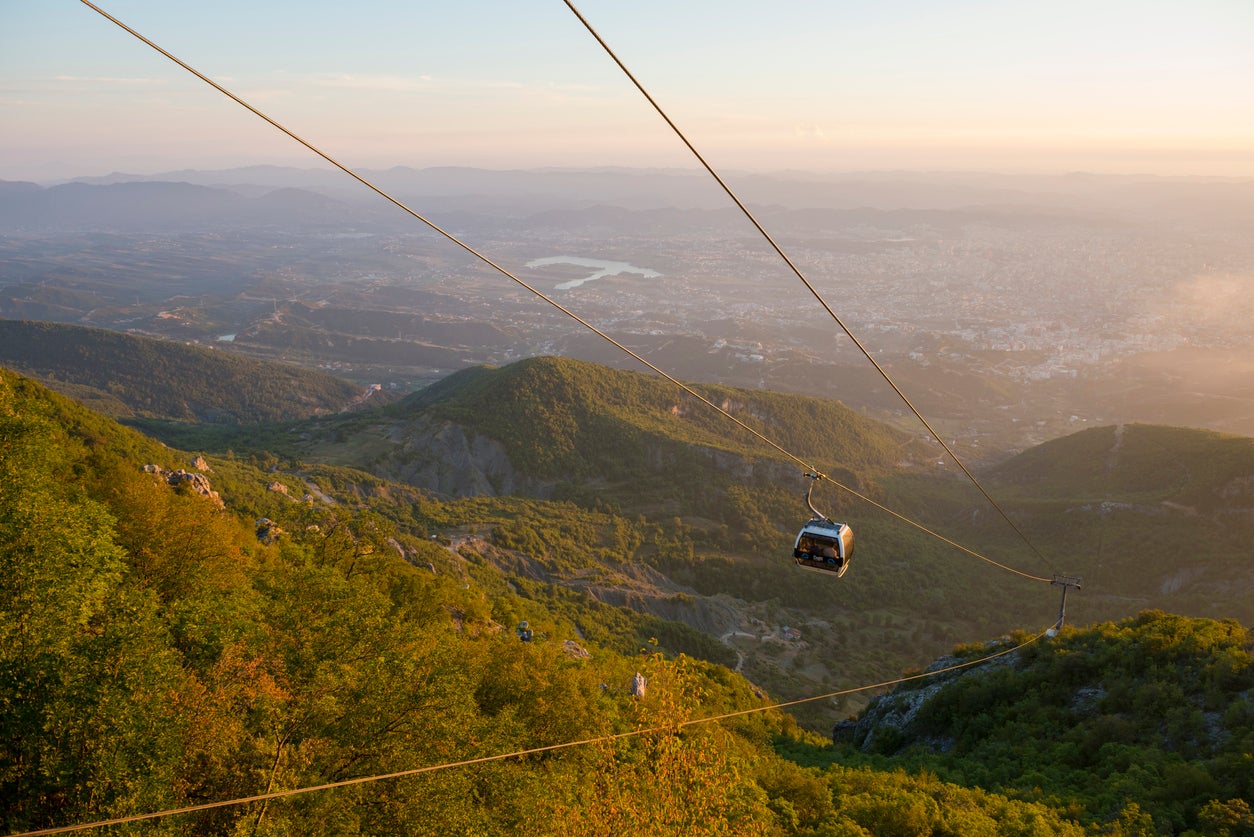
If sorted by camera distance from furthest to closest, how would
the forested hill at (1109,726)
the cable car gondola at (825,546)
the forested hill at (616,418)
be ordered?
the forested hill at (616,418) < the forested hill at (1109,726) < the cable car gondola at (825,546)

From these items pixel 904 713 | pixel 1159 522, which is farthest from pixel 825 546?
pixel 1159 522

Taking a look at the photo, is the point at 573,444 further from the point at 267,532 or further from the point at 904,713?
the point at 904,713

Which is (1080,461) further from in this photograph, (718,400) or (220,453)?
(220,453)

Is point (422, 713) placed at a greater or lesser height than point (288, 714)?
lesser

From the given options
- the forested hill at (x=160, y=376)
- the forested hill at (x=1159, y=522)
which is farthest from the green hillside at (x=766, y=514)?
the forested hill at (x=160, y=376)

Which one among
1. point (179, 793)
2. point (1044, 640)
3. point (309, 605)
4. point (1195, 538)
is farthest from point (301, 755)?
point (1195, 538)

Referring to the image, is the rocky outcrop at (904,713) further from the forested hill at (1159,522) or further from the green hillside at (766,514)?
the forested hill at (1159,522)
